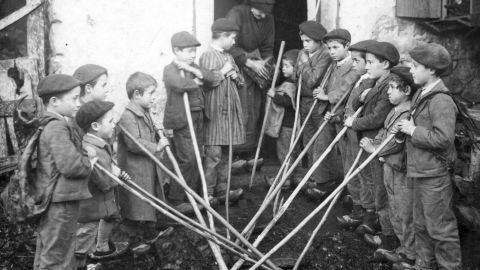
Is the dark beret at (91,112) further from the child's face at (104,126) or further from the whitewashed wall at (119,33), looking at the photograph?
the whitewashed wall at (119,33)

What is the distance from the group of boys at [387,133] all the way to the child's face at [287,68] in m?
0.02

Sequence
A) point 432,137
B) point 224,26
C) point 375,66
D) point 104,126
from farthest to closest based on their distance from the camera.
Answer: point 224,26, point 375,66, point 104,126, point 432,137

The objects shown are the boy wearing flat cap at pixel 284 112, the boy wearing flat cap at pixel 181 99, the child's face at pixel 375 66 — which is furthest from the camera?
the boy wearing flat cap at pixel 284 112

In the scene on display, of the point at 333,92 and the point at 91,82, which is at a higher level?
the point at 91,82

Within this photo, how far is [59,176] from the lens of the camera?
3.78 metres

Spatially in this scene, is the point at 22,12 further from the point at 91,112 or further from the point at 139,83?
the point at 91,112

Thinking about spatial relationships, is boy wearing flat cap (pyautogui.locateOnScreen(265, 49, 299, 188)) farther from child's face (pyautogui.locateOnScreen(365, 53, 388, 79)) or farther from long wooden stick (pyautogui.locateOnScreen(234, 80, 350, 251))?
child's face (pyautogui.locateOnScreen(365, 53, 388, 79))

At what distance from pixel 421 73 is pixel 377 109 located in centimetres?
78

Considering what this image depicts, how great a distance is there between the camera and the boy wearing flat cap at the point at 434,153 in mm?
4098

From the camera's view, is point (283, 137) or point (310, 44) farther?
point (283, 137)

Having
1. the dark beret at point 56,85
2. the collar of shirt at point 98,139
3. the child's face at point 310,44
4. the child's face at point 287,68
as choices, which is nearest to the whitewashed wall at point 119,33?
the child's face at point 287,68

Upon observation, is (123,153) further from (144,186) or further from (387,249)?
(387,249)

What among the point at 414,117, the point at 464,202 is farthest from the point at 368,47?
the point at 464,202

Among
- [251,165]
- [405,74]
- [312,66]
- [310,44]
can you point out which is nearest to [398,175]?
[405,74]
